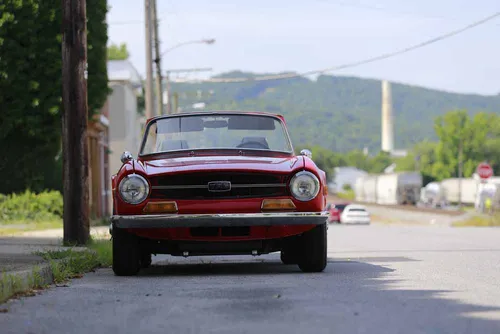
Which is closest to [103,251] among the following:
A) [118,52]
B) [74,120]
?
[74,120]

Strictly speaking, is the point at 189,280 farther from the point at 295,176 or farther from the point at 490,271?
the point at 490,271

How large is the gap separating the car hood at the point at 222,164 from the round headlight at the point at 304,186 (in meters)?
0.12

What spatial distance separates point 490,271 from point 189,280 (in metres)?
3.19

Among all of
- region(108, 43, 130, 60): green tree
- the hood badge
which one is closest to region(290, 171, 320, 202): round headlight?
the hood badge

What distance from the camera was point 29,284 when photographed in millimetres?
9164

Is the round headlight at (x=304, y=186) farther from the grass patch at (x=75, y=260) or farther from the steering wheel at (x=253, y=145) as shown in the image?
the grass patch at (x=75, y=260)

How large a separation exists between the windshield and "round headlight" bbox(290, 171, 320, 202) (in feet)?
Answer: 4.45

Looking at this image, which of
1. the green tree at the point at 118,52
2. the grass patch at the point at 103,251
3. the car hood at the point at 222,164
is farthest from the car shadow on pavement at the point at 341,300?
the green tree at the point at 118,52

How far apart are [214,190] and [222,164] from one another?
0.32m

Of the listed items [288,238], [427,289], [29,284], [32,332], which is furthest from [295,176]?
[32,332]

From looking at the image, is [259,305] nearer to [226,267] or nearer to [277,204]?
[277,204]

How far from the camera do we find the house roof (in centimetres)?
5534

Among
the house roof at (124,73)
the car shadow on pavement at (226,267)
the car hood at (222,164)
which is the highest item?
the house roof at (124,73)

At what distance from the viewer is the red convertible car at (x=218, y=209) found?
1029 centimetres
